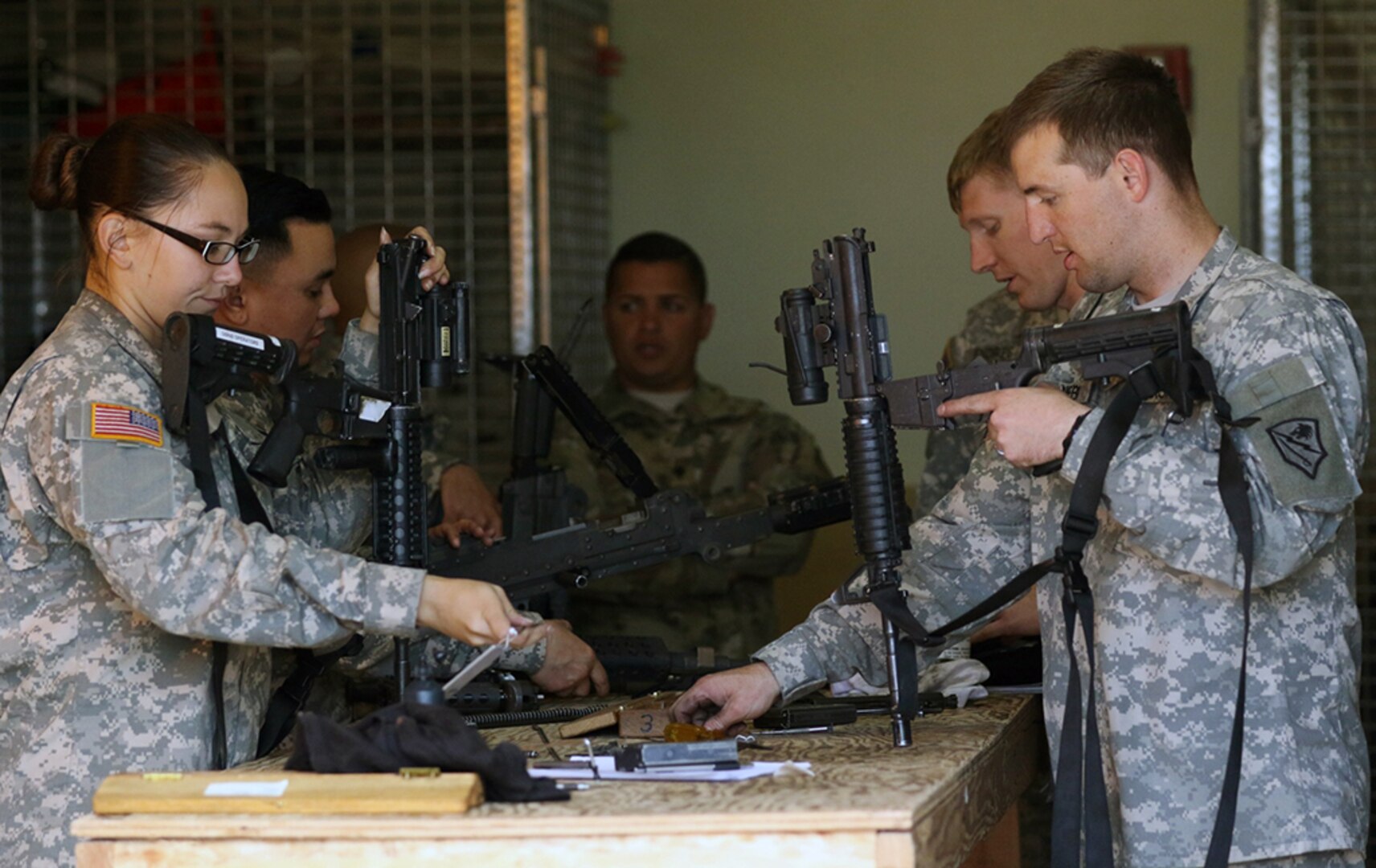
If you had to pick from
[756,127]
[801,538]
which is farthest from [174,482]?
[756,127]

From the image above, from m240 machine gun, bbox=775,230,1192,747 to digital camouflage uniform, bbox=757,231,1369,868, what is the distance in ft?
0.77

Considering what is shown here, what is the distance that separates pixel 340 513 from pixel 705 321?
2.01m

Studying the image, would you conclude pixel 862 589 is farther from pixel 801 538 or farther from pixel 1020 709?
pixel 801 538

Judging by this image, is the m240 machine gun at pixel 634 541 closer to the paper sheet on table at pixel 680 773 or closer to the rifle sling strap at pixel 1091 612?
the rifle sling strap at pixel 1091 612

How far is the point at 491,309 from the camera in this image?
17.3 ft

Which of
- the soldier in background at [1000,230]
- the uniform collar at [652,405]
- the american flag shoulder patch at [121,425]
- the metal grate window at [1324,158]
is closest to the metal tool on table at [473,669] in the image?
the american flag shoulder patch at [121,425]

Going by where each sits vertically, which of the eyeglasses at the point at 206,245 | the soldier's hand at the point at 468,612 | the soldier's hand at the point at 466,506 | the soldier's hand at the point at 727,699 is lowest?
the soldier's hand at the point at 727,699

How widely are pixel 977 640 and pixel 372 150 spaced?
8.63 ft

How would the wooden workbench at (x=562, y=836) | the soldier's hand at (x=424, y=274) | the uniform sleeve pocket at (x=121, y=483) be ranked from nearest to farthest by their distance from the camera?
the wooden workbench at (x=562, y=836), the uniform sleeve pocket at (x=121, y=483), the soldier's hand at (x=424, y=274)

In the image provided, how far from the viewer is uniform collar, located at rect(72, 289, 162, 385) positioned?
8.36 ft

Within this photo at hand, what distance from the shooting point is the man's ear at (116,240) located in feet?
8.59

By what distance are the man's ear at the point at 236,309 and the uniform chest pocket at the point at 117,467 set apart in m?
0.93

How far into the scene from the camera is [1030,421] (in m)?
2.38

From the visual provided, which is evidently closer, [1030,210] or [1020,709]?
[1030,210]
